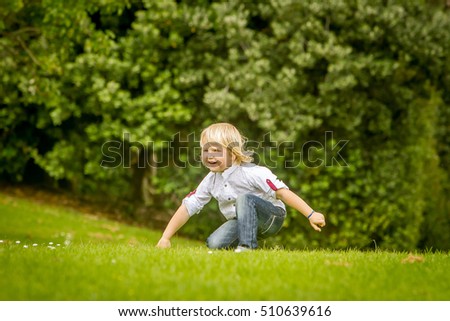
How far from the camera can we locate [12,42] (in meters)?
14.1

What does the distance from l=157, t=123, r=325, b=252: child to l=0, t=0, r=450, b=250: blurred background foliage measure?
5933mm

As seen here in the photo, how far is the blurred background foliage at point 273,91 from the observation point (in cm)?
1343

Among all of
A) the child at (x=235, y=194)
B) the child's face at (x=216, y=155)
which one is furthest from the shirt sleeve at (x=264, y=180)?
the child's face at (x=216, y=155)

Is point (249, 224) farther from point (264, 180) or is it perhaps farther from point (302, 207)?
point (302, 207)

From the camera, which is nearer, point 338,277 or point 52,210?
point 338,277

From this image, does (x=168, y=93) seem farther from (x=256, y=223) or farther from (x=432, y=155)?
(x=256, y=223)

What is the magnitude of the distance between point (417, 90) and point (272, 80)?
142 inches

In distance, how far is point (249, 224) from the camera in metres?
7.18

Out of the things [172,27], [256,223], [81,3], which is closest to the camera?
[256,223]

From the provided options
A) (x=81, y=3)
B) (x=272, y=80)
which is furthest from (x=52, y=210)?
(x=272, y=80)
